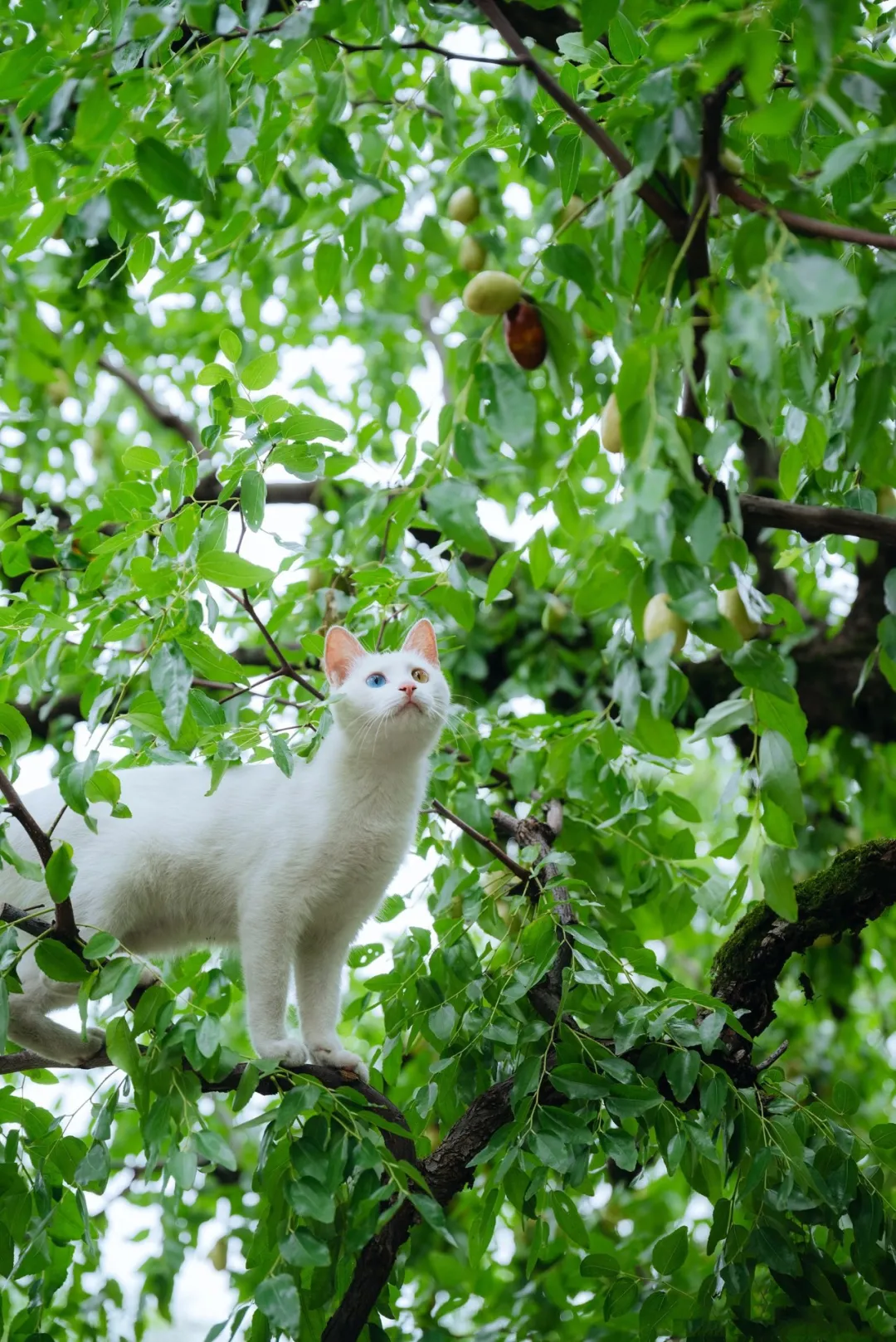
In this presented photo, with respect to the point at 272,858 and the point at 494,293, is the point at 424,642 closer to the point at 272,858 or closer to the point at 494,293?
the point at 272,858

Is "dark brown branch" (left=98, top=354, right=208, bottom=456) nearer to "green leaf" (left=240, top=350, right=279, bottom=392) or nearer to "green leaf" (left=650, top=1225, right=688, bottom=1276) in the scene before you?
"green leaf" (left=240, top=350, right=279, bottom=392)

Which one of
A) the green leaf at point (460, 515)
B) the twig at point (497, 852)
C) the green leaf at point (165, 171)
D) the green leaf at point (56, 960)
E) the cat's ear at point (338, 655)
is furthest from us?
the cat's ear at point (338, 655)

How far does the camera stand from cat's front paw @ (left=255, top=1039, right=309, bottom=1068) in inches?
83.9

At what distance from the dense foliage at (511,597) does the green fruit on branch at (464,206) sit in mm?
58

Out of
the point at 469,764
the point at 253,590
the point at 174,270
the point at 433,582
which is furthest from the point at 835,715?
the point at 174,270

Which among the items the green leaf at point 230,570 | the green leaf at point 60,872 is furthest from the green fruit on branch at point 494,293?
the green leaf at point 60,872

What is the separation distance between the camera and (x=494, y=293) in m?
1.49

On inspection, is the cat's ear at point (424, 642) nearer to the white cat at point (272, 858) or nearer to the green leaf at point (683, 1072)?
the white cat at point (272, 858)

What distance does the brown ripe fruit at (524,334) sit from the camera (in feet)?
4.92

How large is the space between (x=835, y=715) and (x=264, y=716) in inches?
94.6

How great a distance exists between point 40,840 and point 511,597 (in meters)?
0.89

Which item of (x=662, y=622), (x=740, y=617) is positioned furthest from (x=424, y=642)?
(x=662, y=622)

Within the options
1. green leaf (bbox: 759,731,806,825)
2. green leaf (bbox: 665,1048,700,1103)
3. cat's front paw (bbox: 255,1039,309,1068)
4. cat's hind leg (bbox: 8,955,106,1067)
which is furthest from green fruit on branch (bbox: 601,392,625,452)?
cat's hind leg (bbox: 8,955,106,1067)

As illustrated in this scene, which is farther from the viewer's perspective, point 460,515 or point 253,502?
point 253,502
